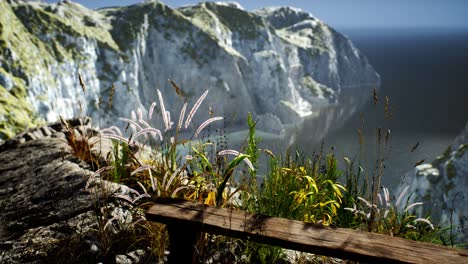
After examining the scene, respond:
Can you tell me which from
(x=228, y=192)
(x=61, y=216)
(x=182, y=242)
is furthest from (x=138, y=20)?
(x=182, y=242)

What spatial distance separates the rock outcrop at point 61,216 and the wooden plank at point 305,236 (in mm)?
804

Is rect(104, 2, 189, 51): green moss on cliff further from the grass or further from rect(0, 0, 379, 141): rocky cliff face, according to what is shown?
the grass

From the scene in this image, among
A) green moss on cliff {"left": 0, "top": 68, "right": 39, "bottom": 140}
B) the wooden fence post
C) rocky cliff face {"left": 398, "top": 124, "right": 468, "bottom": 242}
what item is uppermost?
the wooden fence post

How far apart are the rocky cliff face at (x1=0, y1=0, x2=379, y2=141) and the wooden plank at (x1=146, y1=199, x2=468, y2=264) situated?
3554 cm

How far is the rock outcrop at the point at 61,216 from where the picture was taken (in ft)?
11.3

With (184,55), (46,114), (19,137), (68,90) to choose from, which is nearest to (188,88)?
(184,55)

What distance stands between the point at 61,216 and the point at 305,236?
2.75 m

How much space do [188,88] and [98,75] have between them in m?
33.2

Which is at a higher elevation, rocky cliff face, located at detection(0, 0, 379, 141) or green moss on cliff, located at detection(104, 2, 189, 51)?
green moss on cliff, located at detection(104, 2, 189, 51)

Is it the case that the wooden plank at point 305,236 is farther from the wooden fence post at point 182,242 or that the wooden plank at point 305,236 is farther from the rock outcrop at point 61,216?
the rock outcrop at point 61,216

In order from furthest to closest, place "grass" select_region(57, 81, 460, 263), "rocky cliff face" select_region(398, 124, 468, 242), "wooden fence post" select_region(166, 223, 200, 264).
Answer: "rocky cliff face" select_region(398, 124, 468, 242)
"grass" select_region(57, 81, 460, 263)
"wooden fence post" select_region(166, 223, 200, 264)

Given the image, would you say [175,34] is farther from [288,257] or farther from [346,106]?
[288,257]

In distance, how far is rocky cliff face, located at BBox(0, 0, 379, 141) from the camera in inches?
2466

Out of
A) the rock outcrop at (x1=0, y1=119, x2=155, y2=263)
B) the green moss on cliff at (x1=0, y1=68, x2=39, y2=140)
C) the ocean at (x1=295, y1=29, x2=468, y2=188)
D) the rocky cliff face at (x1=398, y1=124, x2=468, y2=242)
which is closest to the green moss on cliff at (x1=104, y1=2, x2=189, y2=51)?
the green moss on cliff at (x1=0, y1=68, x2=39, y2=140)
